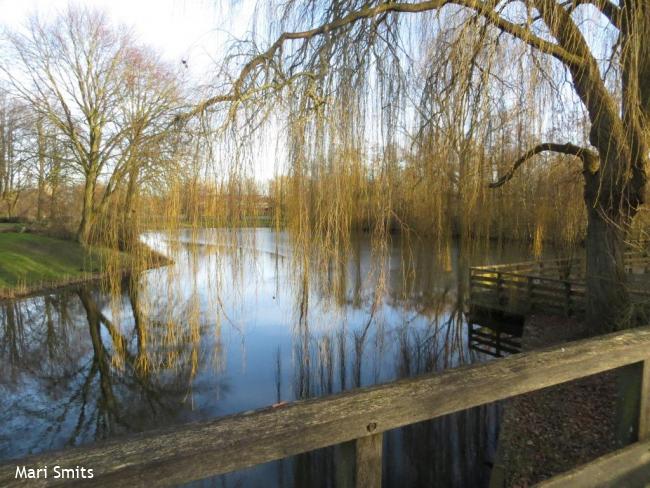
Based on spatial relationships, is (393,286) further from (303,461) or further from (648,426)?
(648,426)

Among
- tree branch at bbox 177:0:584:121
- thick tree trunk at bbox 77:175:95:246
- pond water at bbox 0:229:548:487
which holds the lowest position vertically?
pond water at bbox 0:229:548:487

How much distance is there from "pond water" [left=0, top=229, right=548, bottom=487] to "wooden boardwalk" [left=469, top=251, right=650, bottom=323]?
2.67ft

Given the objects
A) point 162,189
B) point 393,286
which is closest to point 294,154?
point 162,189

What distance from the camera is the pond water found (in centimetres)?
247

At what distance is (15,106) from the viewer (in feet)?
53.0

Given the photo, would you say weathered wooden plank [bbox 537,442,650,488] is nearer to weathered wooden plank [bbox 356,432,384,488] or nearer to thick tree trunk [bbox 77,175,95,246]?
weathered wooden plank [bbox 356,432,384,488]

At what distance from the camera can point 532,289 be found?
9609 millimetres

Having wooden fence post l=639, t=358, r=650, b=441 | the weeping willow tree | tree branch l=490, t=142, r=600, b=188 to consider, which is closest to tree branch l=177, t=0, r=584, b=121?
the weeping willow tree

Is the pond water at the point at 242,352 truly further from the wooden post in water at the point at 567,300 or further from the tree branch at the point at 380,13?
the wooden post in water at the point at 567,300

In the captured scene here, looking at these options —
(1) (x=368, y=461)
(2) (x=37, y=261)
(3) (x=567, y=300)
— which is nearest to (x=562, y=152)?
(3) (x=567, y=300)

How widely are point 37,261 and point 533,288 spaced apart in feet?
52.5

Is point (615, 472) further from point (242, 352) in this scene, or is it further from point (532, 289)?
point (532, 289)

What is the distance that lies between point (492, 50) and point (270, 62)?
4.01 ft

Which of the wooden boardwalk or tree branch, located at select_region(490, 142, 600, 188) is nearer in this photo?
tree branch, located at select_region(490, 142, 600, 188)
